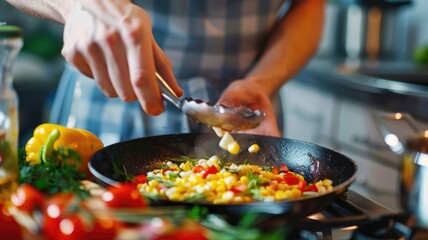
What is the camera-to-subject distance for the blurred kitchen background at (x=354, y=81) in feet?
7.77

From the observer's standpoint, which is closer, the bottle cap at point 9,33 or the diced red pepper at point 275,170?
the bottle cap at point 9,33

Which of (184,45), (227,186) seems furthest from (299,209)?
(184,45)

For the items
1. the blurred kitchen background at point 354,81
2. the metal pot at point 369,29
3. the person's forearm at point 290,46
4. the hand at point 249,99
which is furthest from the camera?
the metal pot at point 369,29

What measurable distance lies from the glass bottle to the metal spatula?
251 mm

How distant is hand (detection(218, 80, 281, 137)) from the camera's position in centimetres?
136

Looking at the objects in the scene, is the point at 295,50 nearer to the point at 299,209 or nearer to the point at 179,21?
the point at 179,21

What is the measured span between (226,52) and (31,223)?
1159mm

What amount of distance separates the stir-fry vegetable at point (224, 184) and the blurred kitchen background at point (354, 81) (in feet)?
2.88

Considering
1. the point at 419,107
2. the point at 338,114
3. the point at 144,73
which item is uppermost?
the point at 144,73

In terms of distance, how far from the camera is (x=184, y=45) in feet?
5.85

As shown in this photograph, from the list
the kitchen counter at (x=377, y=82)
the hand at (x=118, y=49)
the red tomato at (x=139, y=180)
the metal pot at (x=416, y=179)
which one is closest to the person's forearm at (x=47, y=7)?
the hand at (x=118, y=49)

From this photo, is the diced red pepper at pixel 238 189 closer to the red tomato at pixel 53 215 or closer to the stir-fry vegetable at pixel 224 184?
the stir-fry vegetable at pixel 224 184

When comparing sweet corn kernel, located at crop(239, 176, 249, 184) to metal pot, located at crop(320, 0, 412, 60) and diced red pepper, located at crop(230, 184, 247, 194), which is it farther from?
metal pot, located at crop(320, 0, 412, 60)

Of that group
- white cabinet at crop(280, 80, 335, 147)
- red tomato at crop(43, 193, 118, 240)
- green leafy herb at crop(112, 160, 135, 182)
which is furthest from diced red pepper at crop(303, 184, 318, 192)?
white cabinet at crop(280, 80, 335, 147)
